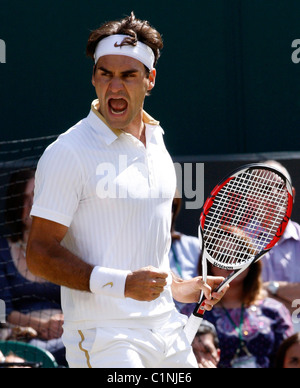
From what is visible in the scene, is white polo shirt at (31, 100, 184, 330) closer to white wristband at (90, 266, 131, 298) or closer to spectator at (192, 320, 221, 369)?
white wristband at (90, 266, 131, 298)

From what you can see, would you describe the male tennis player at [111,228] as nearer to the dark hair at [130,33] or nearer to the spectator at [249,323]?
the dark hair at [130,33]

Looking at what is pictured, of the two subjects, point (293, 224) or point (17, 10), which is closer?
point (293, 224)

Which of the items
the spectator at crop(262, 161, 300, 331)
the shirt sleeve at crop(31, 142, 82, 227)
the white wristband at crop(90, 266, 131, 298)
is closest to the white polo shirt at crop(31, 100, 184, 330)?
the shirt sleeve at crop(31, 142, 82, 227)

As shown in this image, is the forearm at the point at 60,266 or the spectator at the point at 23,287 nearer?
the forearm at the point at 60,266

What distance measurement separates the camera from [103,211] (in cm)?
330

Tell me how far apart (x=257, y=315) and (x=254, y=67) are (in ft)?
6.26

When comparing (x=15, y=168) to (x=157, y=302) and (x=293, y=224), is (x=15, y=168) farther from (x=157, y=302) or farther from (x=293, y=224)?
(x=157, y=302)

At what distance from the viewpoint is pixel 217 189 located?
3803 mm

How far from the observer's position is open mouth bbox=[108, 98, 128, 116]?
3453 mm

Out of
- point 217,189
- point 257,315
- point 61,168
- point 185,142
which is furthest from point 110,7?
point 61,168

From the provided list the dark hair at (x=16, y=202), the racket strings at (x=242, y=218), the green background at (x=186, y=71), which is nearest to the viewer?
the racket strings at (x=242, y=218)

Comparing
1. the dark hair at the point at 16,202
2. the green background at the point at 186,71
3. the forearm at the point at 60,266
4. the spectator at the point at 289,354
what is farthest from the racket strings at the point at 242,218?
the green background at the point at 186,71

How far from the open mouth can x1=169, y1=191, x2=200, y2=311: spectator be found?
2026 mm

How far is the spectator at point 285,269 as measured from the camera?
5.47 meters
